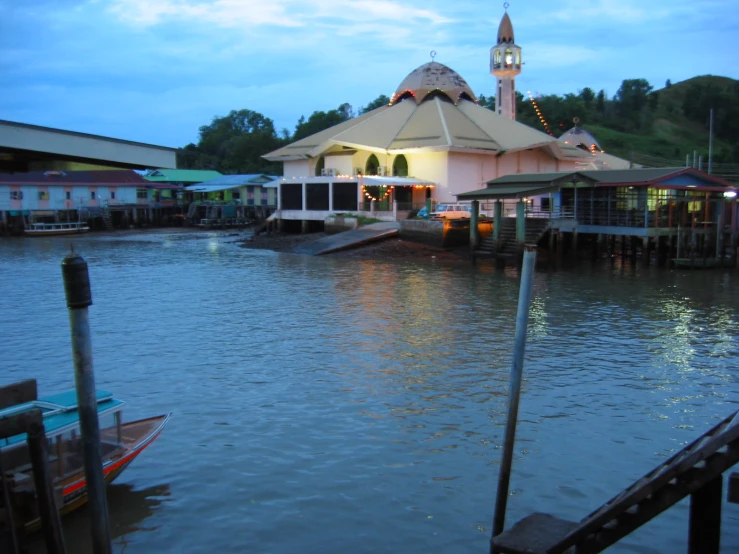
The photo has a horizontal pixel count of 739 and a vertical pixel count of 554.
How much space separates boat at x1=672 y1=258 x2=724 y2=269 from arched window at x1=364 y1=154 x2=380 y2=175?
78.1 feet

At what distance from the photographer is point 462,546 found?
23.0 feet

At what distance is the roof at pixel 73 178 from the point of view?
190 feet

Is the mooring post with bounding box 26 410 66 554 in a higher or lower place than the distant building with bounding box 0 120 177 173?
lower

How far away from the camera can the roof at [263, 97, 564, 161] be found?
1745 inches

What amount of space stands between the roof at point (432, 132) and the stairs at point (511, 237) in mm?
12467

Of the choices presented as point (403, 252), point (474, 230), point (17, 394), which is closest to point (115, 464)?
point (17, 394)

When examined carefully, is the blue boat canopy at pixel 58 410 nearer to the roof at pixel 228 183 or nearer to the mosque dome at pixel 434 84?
the mosque dome at pixel 434 84

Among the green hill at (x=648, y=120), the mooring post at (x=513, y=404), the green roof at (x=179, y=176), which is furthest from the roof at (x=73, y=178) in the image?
the mooring post at (x=513, y=404)

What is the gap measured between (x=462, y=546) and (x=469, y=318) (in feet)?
37.7

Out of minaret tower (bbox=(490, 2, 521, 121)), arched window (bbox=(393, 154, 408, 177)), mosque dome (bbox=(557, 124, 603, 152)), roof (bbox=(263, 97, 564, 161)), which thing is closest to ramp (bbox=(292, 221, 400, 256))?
roof (bbox=(263, 97, 564, 161))

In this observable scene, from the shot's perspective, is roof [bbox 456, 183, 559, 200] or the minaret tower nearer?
roof [bbox 456, 183, 559, 200]

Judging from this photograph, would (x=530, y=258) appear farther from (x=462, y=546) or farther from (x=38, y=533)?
(x=38, y=533)

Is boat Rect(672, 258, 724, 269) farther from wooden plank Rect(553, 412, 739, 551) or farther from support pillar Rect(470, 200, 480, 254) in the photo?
wooden plank Rect(553, 412, 739, 551)

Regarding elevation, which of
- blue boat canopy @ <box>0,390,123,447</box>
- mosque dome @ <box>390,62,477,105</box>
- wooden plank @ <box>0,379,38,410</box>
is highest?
mosque dome @ <box>390,62,477,105</box>
